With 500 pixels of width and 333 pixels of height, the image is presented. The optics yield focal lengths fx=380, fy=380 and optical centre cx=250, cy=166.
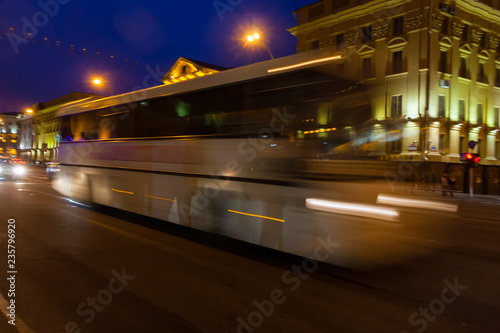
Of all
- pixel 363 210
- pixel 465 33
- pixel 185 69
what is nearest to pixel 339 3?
pixel 465 33

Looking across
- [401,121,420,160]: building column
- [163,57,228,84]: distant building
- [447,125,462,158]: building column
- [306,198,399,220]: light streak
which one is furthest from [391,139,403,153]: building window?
[306,198,399,220]: light streak

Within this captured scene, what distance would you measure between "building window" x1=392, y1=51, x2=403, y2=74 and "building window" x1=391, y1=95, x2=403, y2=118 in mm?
2240

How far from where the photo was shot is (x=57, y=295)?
484cm

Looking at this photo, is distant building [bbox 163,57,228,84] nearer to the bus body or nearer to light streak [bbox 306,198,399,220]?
the bus body

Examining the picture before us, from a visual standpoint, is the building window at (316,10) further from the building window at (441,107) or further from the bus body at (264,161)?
the bus body at (264,161)

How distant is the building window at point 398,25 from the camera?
31875 millimetres

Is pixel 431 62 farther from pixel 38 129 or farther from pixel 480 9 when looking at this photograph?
pixel 38 129

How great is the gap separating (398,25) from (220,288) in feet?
108

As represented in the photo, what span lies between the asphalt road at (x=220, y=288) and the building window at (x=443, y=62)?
2788 cm

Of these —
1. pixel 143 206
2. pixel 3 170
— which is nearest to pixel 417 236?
pixel 143 206

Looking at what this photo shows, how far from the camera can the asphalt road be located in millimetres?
4223

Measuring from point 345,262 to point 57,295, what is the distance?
449 centimetres

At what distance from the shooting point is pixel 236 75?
7.22m

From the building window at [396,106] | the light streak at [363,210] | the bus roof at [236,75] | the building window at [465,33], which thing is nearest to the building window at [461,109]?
the building window at [465,33]
